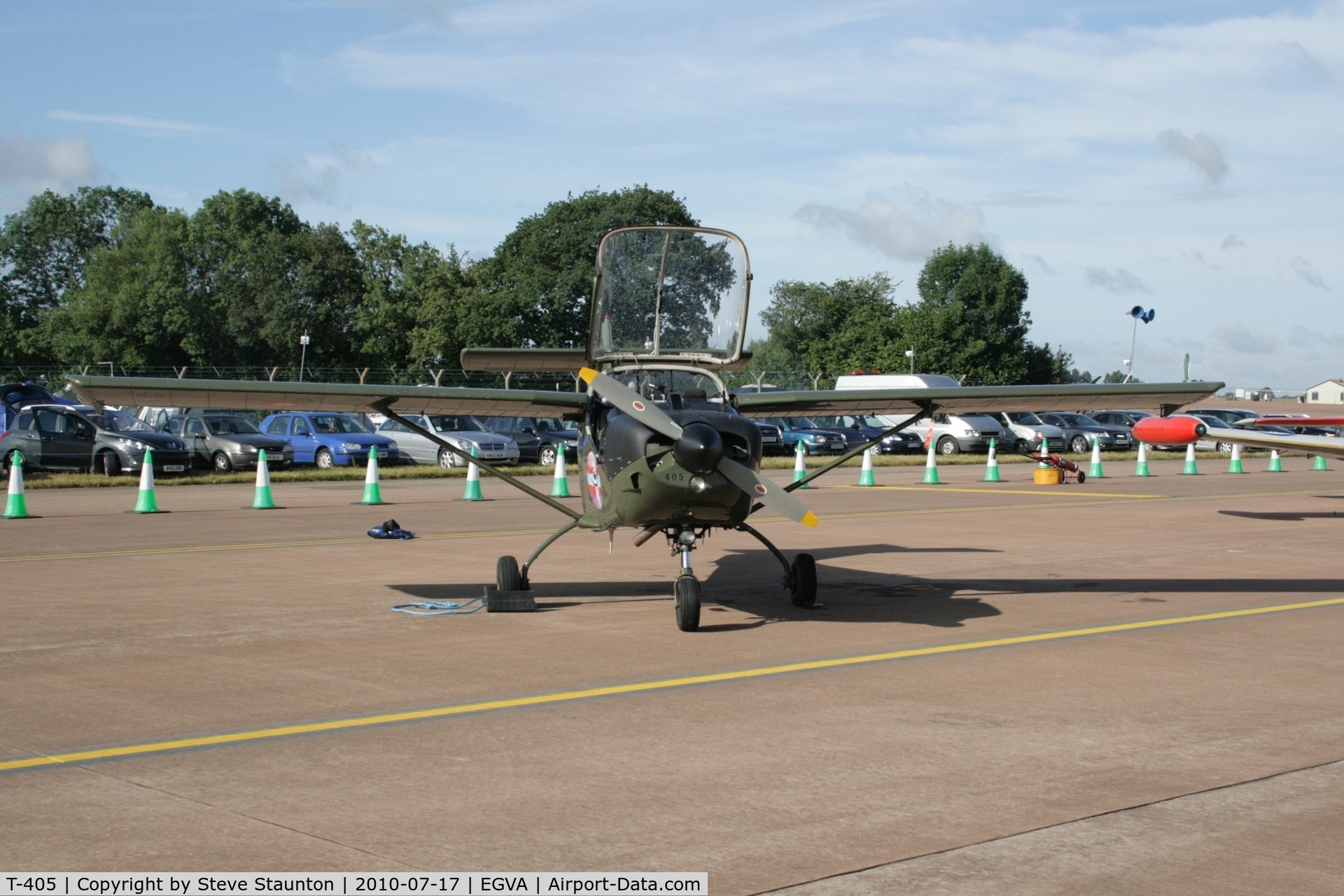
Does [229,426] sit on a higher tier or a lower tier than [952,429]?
lower

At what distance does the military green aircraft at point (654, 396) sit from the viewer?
853 cm

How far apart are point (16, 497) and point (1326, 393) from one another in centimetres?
15582

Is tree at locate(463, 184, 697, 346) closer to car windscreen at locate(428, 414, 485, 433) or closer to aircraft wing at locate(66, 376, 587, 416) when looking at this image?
car windscreen at locate(428, 414, 485, 433)

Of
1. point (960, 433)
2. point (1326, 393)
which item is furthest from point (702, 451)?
point (1326, 393)

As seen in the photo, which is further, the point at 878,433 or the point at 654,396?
the point at 878,433

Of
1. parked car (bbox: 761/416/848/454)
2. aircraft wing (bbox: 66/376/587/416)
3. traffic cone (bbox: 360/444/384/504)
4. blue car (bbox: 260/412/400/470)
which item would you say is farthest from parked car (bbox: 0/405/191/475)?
parked car (bbox: 761/416/848/454)

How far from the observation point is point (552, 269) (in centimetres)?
7738

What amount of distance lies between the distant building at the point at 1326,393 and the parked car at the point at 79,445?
138 metres

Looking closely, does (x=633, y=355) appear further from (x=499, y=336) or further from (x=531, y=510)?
(x=499, y=336)

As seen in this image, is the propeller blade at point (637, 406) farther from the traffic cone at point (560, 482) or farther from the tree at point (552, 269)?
the tree at point (552, 269)

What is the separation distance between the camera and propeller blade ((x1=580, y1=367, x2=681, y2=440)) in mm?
8195

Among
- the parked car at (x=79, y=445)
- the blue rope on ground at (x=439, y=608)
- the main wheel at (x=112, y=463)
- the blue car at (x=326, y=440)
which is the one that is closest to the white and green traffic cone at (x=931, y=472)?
the blue car at (x=326, y=440)

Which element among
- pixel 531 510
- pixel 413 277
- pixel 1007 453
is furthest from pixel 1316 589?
pixel 413 277

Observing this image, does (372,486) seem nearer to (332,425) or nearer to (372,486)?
(372,486)
